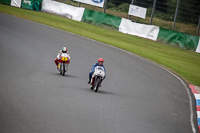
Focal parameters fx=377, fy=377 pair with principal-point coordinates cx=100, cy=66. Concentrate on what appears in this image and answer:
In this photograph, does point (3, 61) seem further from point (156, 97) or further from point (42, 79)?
point (156, 97)

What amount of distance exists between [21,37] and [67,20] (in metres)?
17.0

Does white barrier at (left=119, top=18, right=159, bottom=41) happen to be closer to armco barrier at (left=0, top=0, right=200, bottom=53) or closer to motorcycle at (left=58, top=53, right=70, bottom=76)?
armco barrier at (left=0, top=0, right=200, bottom=53)

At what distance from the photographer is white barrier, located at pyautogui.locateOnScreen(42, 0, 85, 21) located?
1660 inches

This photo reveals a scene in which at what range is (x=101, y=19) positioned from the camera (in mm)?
41250

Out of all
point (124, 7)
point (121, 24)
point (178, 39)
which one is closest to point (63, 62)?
point (178, 39)

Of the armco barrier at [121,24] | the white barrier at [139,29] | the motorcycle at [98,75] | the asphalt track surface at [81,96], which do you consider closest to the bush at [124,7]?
the armco barrier at [121,24]

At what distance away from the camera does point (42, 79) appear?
13211 millimetres

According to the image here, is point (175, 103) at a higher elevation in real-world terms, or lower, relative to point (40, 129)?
lower

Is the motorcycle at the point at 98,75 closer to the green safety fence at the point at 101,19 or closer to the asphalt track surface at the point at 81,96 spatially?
the asphalt track surface at the point at 81,96

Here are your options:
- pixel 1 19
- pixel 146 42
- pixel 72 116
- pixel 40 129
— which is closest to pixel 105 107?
pixel 72 116

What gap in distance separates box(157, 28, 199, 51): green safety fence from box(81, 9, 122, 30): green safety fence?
4.96 metres

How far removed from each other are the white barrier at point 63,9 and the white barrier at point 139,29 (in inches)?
204

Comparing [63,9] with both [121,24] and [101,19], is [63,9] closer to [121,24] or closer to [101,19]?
[101,19]

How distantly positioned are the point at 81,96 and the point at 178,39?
2775 centimetres
